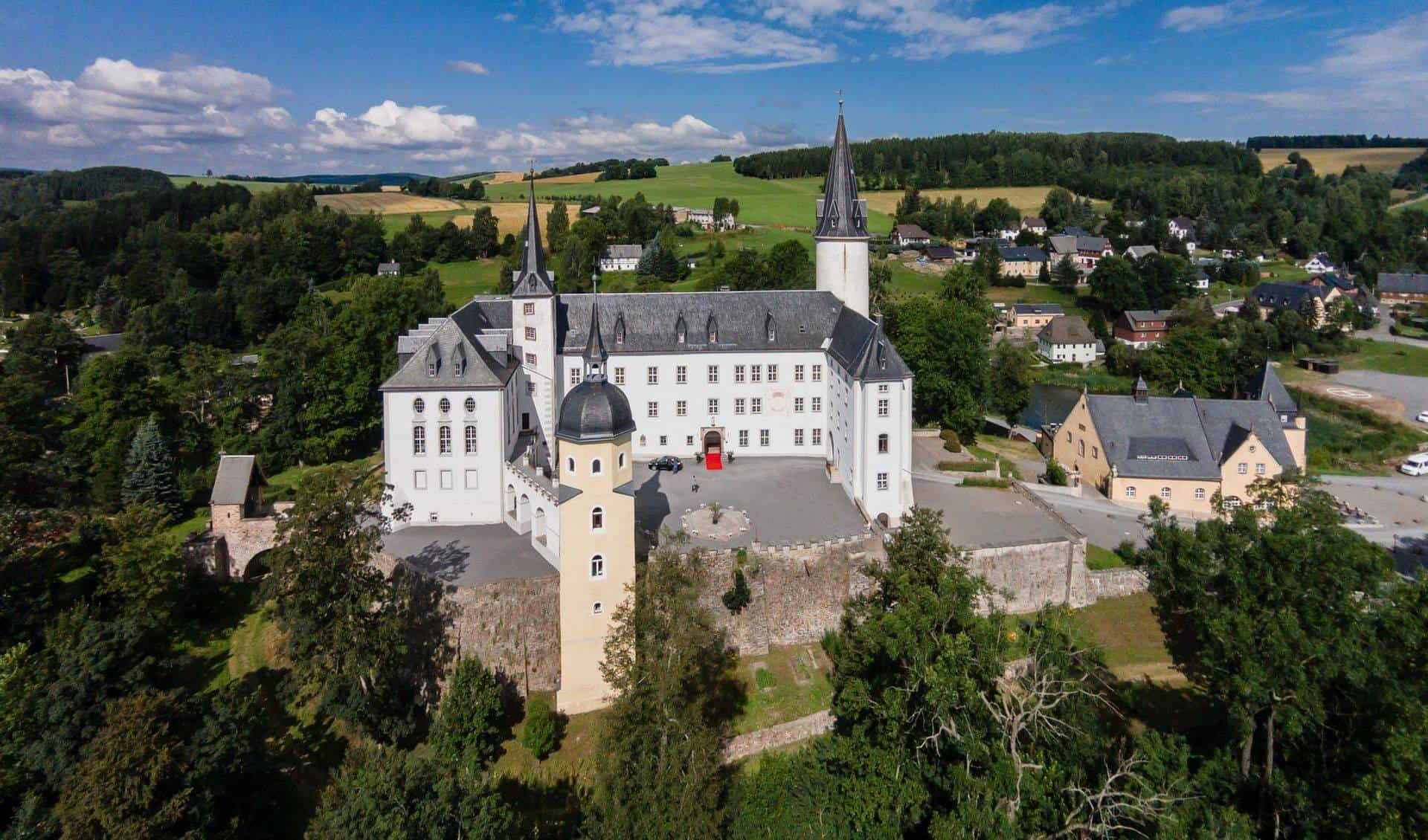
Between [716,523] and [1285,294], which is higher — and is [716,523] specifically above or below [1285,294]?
below

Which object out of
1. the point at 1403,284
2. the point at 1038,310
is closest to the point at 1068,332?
the point at 1038,310

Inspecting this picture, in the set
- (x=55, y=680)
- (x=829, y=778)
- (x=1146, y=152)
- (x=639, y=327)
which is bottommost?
(x=829, y=778)

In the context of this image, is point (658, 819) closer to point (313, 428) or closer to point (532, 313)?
point (532, 313)

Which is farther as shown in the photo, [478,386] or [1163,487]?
[1163,487]

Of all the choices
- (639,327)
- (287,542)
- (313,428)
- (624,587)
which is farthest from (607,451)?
(313,428)

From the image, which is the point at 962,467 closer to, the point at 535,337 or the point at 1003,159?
the point at 535,337

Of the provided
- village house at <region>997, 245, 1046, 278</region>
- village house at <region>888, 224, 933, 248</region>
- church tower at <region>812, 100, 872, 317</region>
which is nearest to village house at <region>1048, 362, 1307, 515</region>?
church tower at <region>812, 100, 872, 317</region>
